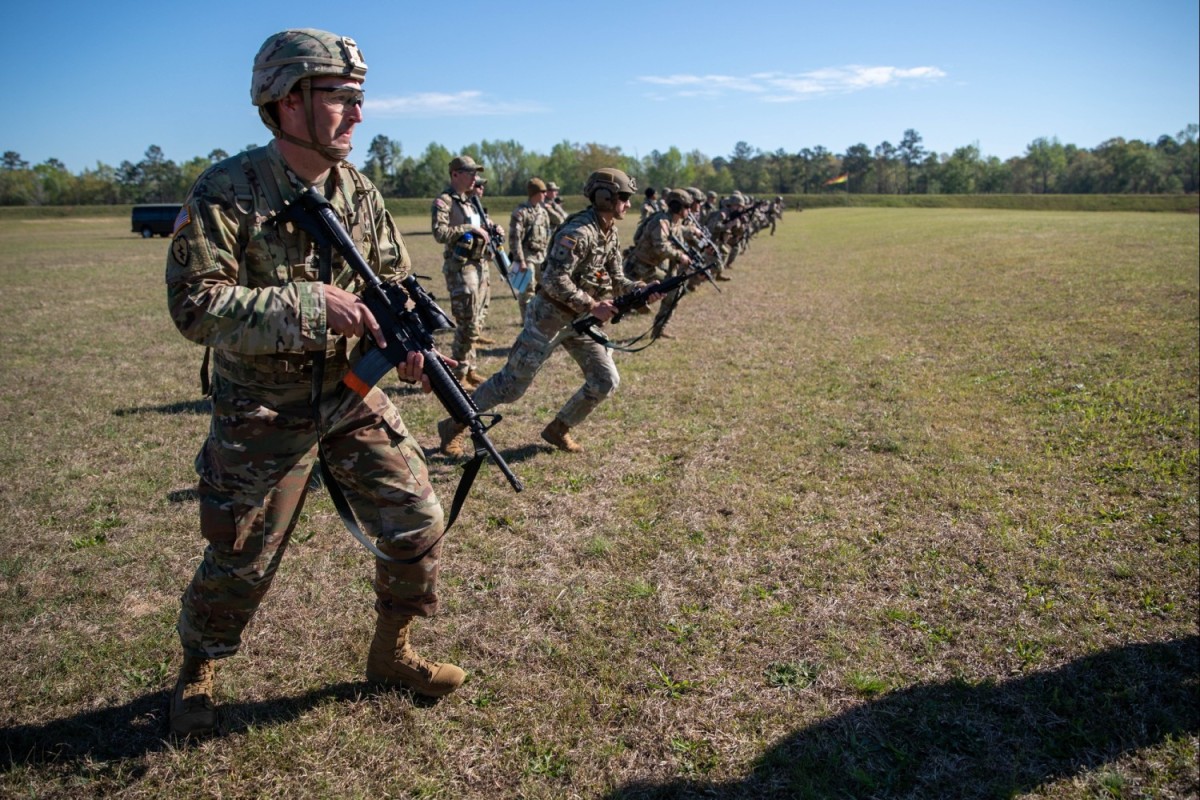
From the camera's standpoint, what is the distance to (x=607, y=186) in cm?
602

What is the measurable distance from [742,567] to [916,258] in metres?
22.5

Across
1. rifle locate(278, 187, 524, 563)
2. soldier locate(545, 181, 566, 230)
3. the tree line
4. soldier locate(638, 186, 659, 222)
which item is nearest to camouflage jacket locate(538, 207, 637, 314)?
rifle locate(278, 187, 524, 563)

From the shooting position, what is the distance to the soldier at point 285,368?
2.56 meters

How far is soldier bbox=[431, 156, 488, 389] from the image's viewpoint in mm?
8812

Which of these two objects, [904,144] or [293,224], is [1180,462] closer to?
[293,224]

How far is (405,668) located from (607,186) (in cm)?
412

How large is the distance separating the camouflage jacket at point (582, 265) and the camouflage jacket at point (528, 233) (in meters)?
5.34

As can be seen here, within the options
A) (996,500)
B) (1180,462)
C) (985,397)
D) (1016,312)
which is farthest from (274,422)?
(1016,312)

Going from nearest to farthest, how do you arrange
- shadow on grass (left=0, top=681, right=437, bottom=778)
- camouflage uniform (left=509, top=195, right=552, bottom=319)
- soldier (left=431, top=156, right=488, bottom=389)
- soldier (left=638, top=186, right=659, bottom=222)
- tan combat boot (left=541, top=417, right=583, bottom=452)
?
shadow on grass (left=0, top=681, right=437, bottom=778)
tan combat boot (left=541, top=417, right=583, bottom=452)
soldier (left=431, top=156, right=488, bottom=389)
camouflage uniform (left=509, top=195, right=552, bottom=319)
soldier (left=638, top=186, right=659, bottom=222)

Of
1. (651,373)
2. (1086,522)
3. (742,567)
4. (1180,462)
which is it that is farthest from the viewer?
(651,373)

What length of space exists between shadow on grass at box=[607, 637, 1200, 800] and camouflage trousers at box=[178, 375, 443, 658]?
52.7 inches

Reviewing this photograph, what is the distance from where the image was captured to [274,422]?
2.86m

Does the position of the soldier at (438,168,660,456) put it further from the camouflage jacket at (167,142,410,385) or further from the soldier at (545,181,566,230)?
the soldier at (545,181,566,230)

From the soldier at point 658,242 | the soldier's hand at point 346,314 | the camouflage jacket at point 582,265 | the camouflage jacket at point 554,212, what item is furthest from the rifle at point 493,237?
the soldier's hand at point 346,314
